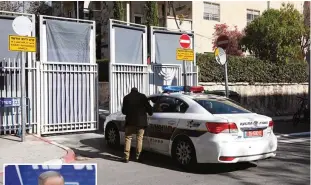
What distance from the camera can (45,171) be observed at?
3117 millimetres

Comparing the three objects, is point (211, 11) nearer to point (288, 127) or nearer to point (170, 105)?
point (288, 127)

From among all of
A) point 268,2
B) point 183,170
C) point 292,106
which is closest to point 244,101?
point 292,106

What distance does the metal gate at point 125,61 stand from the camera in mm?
12461

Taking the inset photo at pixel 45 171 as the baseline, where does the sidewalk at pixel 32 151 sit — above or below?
below

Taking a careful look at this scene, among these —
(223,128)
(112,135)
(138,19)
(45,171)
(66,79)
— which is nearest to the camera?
(45,171)

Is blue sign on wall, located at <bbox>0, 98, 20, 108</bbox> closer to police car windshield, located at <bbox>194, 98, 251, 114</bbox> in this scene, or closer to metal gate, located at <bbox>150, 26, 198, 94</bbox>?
metal gate, located at <bbox>150, 26, 198, 94</bbox>

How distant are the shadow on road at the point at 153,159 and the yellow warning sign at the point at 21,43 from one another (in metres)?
2.81

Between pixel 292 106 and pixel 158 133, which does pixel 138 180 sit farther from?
pixel 292 106

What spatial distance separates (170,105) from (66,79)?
181 inches

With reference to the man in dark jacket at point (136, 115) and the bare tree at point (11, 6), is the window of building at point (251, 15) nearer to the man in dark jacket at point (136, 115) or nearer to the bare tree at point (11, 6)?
the bare tree at point (11, 6)

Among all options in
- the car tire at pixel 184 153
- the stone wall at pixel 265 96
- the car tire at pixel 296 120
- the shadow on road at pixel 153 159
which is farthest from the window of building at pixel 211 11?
the car tire at pixel 184 153

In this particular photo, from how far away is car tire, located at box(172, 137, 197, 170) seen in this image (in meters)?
7.48

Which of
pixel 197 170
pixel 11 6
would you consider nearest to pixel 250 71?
pixel 197 170

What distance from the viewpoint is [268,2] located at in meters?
35.1
